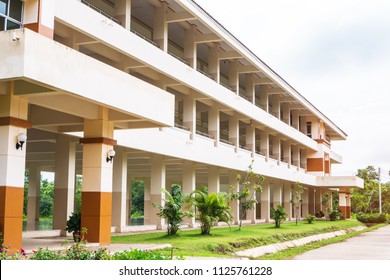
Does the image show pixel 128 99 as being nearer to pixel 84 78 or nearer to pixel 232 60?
pixel 84 78

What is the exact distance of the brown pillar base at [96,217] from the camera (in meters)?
16.5

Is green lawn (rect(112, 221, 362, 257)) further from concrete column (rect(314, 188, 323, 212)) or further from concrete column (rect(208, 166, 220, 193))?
concrete column (rect(314, 188, 323, 212))

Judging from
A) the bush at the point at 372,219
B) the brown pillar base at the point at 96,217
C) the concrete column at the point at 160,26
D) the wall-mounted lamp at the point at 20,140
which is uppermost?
the concrete column at the point at 160,26

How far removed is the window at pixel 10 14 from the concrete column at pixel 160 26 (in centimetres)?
1197

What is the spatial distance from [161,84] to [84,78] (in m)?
14.3

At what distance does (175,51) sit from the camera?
33.7 meters

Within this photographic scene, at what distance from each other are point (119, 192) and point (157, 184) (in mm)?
3024

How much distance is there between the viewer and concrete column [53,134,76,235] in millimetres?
22844

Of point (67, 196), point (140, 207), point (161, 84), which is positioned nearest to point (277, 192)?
point (161, 84)

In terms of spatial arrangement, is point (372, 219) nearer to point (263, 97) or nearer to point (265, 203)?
point (265, 203)

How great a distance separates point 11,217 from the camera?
524 inches

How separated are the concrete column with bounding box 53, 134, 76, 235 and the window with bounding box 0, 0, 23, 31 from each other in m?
7.65

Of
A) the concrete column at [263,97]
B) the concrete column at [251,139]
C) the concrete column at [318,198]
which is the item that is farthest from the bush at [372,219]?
the concrete column at [251,139]

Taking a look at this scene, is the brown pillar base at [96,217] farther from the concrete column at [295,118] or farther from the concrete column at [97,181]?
the concrete column at [295,118]
